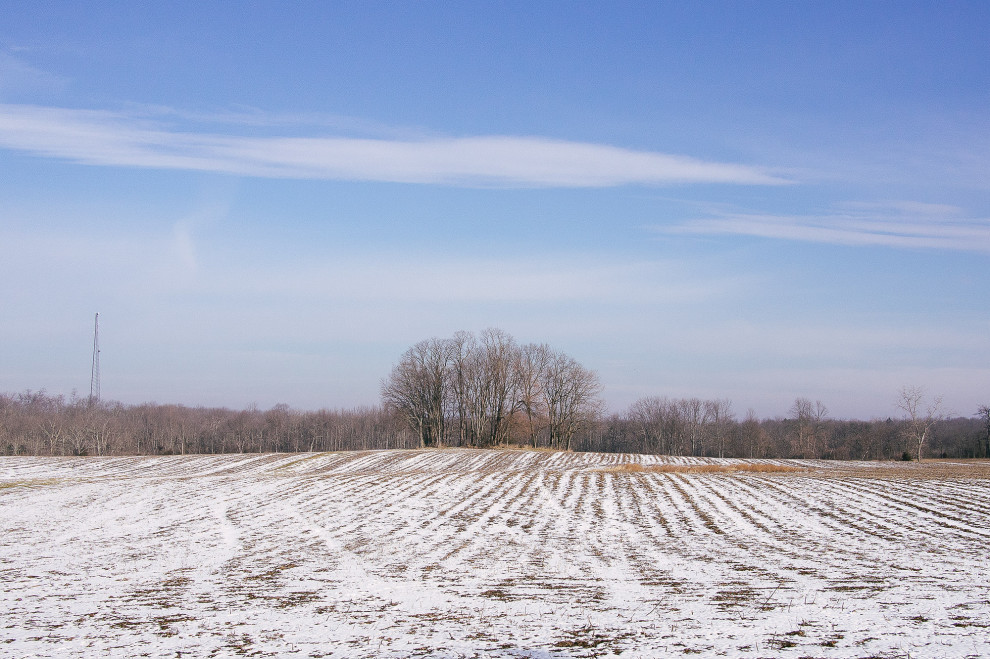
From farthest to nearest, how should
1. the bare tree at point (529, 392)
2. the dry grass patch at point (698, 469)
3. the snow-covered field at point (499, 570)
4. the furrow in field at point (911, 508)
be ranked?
the bare tree at point (529, 392) → the dry grass patch at point (698, 469) → the furrow in field at point (911, 508) → the snow-covered field at point (499, 570)

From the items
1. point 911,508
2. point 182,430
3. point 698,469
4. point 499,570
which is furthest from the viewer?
point 182,430

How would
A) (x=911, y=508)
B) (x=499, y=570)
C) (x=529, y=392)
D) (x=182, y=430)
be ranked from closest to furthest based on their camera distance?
1. (x=499, y=570)
2. (x=911, y=508)
3. (x=529, y=392)
4. (x=182, y=430)

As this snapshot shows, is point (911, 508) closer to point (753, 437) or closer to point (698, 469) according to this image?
point (698, 469)

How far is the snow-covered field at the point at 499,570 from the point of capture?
9.23 meters

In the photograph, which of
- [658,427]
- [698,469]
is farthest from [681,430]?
[698,469]

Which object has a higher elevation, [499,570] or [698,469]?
[499,570]

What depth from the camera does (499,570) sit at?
14.9 m

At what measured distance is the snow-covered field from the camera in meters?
9.23

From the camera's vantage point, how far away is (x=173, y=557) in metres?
16.9

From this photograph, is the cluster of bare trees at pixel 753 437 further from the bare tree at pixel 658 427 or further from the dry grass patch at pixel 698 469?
the dry grass patch at pixel 698 469

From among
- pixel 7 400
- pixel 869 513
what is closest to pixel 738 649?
pixel 869 513

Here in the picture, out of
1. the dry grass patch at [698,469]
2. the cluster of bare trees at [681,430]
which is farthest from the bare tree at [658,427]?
the dry grass patch at [698,469]

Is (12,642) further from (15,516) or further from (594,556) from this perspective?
(15,516)

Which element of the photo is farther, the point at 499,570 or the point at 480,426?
the point at 480,426
